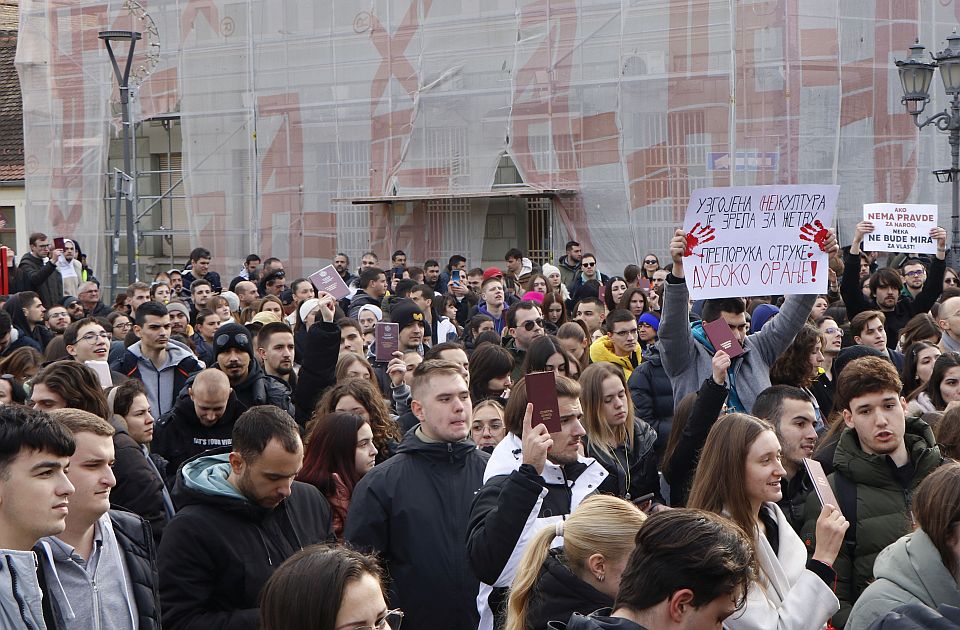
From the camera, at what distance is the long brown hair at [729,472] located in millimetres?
4289

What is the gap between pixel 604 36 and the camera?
704 inches

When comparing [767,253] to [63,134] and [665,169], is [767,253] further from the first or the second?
[63,134]

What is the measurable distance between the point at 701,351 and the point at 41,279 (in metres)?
12.1

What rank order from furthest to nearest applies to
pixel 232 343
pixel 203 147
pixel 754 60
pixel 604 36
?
1. pixel 203 147
2. pixel 604 36
3. pixel 754 60
4. pixel 232 343

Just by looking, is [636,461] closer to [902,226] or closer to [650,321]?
[650,321]

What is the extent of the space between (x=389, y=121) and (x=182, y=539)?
641 inches

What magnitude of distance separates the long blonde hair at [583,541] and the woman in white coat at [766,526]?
1.61 ft

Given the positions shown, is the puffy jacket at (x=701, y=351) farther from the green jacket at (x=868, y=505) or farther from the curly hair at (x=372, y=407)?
the green jacket at (x=868, y=505)

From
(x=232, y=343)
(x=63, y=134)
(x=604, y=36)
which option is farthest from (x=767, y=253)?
(x=63, y=134)

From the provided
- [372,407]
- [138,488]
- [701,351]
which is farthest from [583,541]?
[701,351]

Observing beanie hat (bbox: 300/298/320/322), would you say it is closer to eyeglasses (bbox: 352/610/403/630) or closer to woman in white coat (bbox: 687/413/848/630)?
woman in white coat (bbox: 687/413/848/630)

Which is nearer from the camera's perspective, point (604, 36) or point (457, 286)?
point (457, 286)

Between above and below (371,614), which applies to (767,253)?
above

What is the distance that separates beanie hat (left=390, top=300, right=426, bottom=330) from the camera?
→ 9.88m
